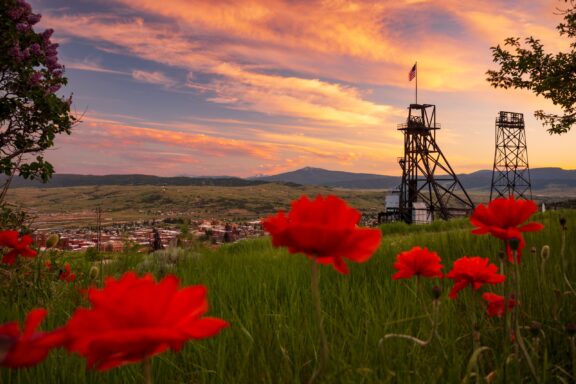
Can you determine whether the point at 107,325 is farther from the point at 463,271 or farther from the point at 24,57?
the point at 24,57

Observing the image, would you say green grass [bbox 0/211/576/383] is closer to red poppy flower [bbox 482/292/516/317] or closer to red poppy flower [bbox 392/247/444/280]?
red poppy flower [bbox 482/292/516/317]

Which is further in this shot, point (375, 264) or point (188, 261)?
point (188, 261)

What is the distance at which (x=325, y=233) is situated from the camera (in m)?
1.04

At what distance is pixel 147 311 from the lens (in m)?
0.78

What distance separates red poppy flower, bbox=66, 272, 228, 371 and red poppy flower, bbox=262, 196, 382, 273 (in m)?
0.31

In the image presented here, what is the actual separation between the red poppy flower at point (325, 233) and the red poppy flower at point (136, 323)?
1.01ft

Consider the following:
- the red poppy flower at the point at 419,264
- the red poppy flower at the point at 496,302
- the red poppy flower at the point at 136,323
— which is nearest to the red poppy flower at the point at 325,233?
the red poppy flower at the point at 136,323

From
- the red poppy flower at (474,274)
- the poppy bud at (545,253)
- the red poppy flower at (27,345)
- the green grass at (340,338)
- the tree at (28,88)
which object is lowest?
the green grass at (340,338)

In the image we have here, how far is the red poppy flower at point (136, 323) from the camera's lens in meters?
0.72

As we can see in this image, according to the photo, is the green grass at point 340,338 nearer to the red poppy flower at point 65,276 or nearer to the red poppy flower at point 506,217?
the red poppy flower at point 65,276

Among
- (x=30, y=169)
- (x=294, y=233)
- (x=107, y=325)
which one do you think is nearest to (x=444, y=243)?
(x=294, y=233)

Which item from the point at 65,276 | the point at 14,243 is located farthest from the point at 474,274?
the point at 65,276

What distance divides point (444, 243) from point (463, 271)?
4.18 meters

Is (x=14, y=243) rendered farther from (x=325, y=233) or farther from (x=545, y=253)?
(x=545, y=253)
